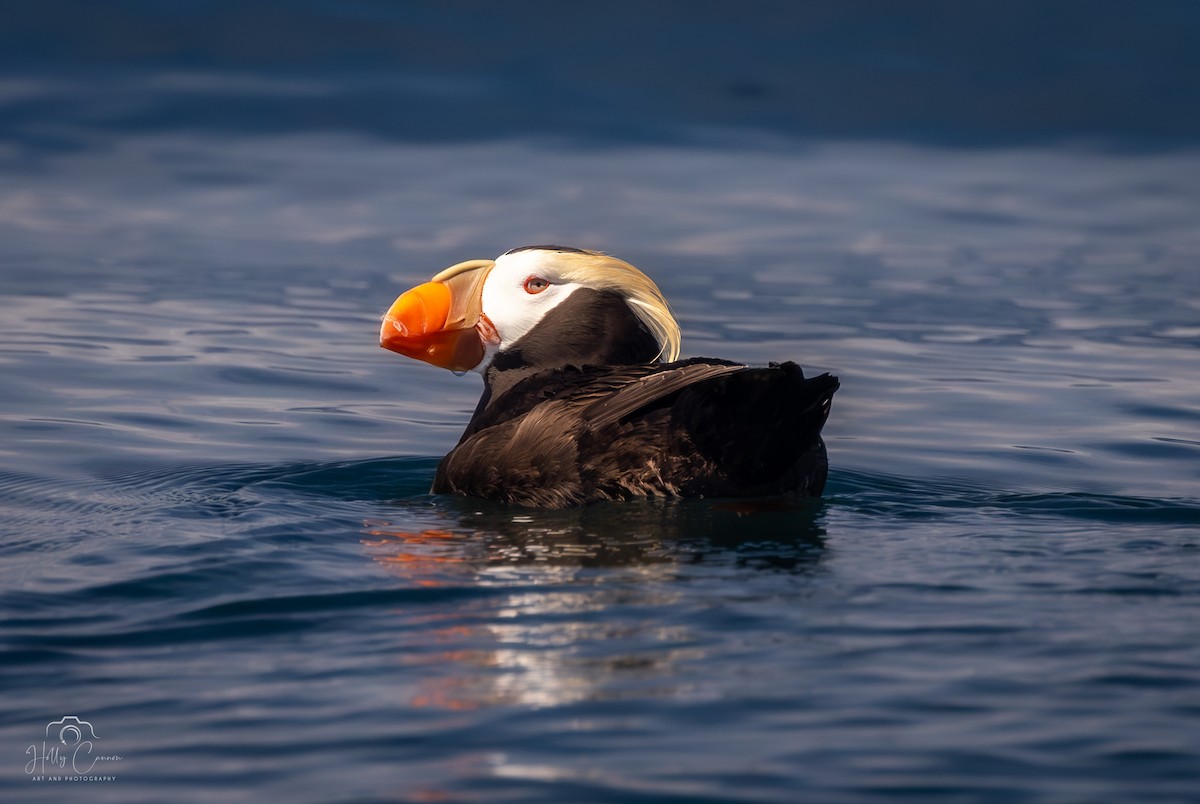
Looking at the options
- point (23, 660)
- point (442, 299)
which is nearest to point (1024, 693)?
point (23, 660)

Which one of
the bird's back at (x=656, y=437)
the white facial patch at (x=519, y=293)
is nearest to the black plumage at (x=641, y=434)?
the bird's back at (x=656, y=437)

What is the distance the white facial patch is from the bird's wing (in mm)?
703

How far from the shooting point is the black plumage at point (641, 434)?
14.3 ft

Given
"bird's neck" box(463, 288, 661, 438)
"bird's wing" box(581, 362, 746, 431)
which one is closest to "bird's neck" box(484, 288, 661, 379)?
"bird's neck" box(463, 288, 661, 438)

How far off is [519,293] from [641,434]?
880 millimetres

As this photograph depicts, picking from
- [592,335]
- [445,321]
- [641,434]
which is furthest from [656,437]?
[445,321]

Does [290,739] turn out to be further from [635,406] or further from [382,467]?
[382,467]

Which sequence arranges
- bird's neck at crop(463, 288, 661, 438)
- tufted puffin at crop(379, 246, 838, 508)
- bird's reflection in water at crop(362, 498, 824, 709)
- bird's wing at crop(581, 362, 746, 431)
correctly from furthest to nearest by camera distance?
1. bird's neck at crop(463, 288, 661, 438)
2. tufted puffin at crop(379, 246, 838, 508)
3. bird's wing at crop(581, 362, 746, 431)
4. bird's reflection in water at crop(362, 498, 824, 709)

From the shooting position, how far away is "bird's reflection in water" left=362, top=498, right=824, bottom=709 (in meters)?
3.07

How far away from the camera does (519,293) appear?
523 cm

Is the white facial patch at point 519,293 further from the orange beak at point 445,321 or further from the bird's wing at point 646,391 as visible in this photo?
the bird's wing at point 646,391

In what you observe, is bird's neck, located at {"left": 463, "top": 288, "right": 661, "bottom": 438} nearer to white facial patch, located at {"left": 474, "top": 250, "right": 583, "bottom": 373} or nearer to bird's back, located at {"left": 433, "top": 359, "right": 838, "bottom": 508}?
white facial patch, located at {"left": 474, "top": 250, "right": 583, "bottom": 373}

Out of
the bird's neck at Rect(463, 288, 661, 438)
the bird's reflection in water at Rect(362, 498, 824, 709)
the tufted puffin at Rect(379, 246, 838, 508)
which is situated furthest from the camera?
→ the bird's neck at Rect(463, 288, 661, 438)

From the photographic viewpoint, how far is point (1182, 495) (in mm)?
5695
